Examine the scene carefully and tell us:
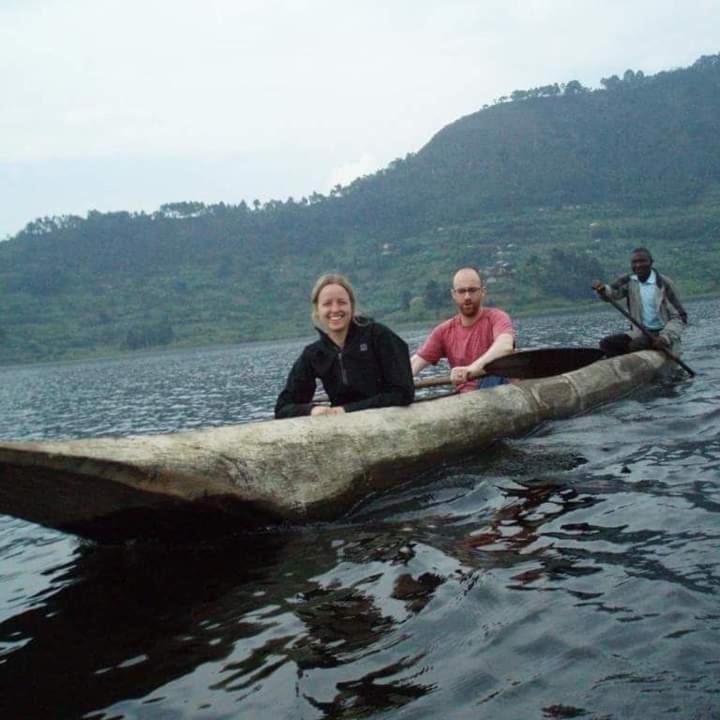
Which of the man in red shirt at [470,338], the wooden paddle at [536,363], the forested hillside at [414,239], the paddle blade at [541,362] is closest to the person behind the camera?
the man in red shirt at [470,338]

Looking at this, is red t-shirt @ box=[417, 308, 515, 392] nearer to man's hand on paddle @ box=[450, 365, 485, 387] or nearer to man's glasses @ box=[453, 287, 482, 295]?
man's glasses @ box=[453, 287, 482, 295]

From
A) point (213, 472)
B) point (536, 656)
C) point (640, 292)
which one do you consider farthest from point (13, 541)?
point (640, 292)

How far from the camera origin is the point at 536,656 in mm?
3652

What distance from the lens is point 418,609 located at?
14.4 feet

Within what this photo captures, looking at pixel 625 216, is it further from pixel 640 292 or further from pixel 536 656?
pixel 536 656

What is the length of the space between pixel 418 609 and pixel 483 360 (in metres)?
5.17

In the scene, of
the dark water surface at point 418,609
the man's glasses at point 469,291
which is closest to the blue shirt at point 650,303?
the man's glasses at point 469,291

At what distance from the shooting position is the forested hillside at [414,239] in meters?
101

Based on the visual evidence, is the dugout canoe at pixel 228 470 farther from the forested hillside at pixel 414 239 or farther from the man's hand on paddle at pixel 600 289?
the forested hillside at pixel 414 239

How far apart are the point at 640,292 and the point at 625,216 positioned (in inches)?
4734

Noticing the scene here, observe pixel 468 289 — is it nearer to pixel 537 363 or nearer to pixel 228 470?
pixel 537 363

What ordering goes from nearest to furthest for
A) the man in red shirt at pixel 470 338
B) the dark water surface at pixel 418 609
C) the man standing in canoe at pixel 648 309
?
the dark water surface at pixel 418 609 → the man in red shirt at pixel 470 338 → the man standing in canoe at pixel 648 309

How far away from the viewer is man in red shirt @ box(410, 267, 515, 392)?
30.4 ft

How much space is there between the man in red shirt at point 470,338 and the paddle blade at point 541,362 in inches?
9.1
